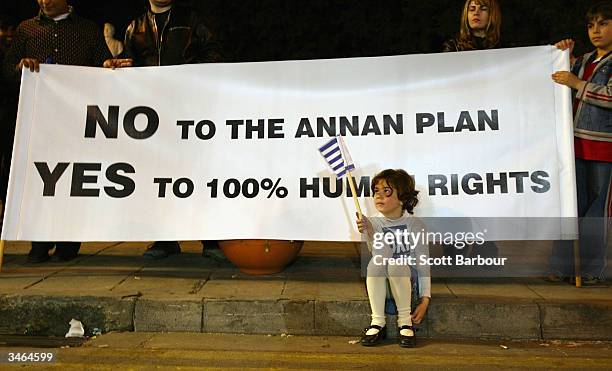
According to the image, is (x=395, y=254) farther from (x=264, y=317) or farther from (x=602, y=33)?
(x=602, y=33)

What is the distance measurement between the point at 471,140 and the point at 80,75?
9.96 ft

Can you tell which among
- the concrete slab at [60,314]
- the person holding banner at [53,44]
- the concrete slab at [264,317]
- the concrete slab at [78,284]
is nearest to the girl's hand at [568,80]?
the concrete slab at [264,317]

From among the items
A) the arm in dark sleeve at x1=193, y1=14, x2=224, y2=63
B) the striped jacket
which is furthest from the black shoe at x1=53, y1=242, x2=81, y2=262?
the striped jacket

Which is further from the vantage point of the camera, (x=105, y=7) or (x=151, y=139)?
(x=105, y=7)

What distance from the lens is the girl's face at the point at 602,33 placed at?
12.4ft

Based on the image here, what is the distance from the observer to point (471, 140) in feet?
12.5

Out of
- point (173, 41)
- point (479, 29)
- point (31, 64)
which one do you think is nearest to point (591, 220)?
point (479, 29)

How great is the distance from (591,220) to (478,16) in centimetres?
178

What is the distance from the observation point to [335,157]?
3.66 metres

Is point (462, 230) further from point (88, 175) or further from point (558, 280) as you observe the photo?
point (88, 175)

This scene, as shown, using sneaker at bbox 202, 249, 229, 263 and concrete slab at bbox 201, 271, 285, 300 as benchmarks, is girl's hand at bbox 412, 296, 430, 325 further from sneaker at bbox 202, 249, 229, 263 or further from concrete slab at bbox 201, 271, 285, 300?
sneaker at bbox 202, 249, 229, 263

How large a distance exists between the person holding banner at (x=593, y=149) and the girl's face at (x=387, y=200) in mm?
1502

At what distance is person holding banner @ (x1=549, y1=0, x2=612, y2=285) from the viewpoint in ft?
12.3

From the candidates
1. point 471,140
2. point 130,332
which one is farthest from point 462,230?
point 130,332
